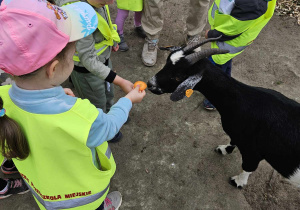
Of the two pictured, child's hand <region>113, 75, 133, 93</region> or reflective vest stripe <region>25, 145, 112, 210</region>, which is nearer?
reflective vest stripe <region>25, 145, 112, 210</region>

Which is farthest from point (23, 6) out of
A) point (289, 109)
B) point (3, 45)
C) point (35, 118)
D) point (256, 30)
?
point (256, 30)

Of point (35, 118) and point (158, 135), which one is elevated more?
point (35, 118)

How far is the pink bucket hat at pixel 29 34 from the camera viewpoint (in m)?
0.99

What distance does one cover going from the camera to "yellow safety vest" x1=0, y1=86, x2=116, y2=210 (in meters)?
1.19

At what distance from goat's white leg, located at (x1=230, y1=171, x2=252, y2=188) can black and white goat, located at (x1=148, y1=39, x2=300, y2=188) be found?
192mm

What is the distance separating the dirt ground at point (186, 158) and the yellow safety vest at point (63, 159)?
1.13 meters

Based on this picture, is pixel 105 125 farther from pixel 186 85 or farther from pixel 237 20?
pixel 237 20

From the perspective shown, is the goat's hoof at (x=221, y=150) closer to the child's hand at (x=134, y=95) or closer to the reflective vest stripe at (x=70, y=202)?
the child's hand at (x=134, y=95)

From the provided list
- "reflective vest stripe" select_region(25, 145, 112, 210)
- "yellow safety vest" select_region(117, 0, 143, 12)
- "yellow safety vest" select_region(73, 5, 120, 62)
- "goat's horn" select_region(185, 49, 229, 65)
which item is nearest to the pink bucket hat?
"reflective vest stripe" select_region(25, 145, 112, 210)

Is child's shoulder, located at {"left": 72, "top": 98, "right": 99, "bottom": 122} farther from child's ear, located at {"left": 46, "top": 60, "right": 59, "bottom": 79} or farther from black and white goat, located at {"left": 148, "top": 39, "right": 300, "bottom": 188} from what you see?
black and white goat, located at {"left": 148, "top": 39, "right": 300, "bottom": 188}

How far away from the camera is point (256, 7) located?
244 cm

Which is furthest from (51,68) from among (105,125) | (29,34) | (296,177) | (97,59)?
(296,177)

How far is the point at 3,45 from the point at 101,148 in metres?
0.83

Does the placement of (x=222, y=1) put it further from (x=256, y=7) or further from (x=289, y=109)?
(x=289, y=109)
